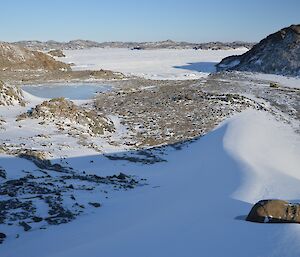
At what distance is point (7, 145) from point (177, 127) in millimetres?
9237

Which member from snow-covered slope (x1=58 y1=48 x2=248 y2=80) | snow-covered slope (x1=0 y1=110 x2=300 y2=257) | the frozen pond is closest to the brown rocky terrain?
the frozen pond

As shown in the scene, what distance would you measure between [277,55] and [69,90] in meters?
25.9

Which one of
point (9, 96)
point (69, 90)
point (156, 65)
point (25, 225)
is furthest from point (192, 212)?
point (156, 65)

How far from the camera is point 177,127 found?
20.8 meters

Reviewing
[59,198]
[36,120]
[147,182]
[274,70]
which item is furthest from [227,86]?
[59,198]

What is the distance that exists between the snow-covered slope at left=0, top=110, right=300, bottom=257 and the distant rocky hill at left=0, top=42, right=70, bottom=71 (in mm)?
40366

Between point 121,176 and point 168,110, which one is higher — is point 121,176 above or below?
below

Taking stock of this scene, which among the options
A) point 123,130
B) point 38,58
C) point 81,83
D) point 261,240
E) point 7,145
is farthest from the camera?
point 38,58

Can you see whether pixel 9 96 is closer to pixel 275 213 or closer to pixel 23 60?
pixel 275 213

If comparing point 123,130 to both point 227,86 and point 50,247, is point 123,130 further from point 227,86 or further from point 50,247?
point 227,86

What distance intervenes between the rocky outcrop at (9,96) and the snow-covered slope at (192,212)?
31.4 feet

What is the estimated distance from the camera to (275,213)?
7.71 meters

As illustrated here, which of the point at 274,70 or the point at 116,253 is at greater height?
the point at 274,70

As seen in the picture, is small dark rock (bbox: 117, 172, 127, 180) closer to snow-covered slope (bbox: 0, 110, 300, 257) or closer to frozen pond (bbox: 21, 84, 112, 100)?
snow-covered slope (bbox: 0, 110, 300, 257)
